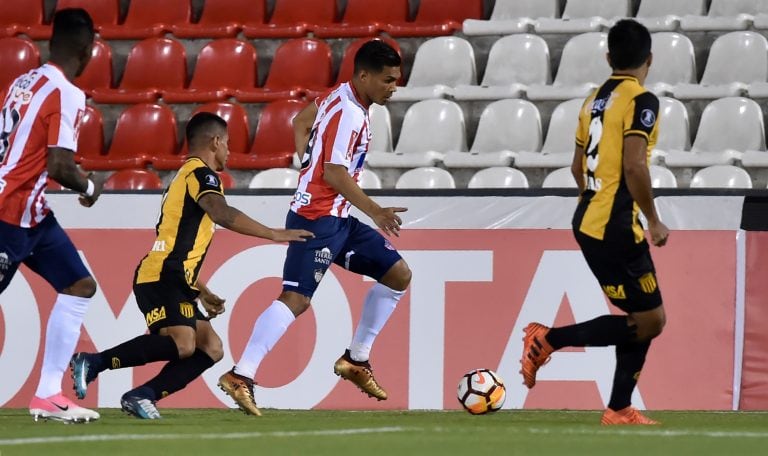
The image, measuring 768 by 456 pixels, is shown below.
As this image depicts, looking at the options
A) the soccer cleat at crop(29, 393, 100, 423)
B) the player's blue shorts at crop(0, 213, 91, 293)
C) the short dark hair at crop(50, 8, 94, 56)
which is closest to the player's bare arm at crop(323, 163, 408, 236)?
the player's blue shorts at crop(0, 213, 91, 293)

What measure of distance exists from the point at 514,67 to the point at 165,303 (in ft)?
16.1

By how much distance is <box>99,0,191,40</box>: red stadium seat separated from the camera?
42.6 feet

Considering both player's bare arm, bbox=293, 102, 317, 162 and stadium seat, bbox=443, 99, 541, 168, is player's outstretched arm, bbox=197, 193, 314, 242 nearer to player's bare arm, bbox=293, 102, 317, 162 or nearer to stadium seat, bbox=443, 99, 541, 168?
player's bare arm, bbox=293, 102, 317, 162

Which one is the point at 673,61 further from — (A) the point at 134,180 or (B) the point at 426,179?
(A) the point at 134,180

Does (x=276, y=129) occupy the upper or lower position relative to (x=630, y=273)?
lower

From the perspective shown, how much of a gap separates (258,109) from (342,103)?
4599 mm

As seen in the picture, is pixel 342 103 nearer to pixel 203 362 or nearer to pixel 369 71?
pixel 369 71

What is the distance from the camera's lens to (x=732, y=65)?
1083 cm

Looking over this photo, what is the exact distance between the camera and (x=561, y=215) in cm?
856

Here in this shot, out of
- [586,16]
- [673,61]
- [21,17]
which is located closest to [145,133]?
[21,17]

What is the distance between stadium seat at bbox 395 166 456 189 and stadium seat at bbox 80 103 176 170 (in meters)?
2.59

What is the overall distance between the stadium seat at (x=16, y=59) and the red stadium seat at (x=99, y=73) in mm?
457

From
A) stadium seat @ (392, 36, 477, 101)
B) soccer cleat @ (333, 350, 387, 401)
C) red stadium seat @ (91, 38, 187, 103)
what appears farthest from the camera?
red stadium seat @ (91, 38, 187, 103)

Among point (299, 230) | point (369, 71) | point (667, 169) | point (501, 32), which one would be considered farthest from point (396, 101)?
point (299, 230)
